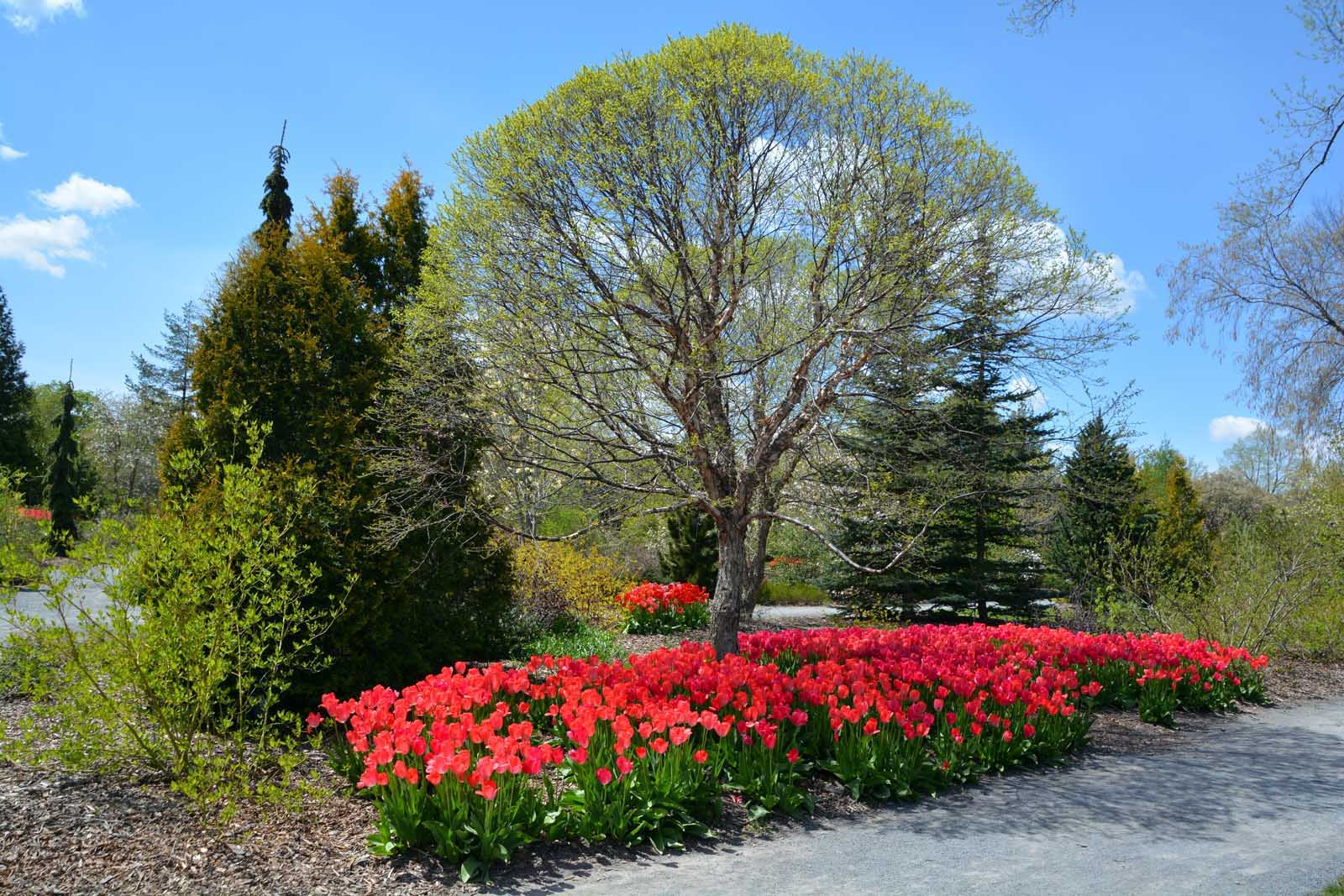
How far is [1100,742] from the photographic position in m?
6.56

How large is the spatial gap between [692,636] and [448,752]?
780 cm

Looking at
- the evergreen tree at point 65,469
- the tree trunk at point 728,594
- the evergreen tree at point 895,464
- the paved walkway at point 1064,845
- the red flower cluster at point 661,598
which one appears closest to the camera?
the paved walkway at point 1064,845

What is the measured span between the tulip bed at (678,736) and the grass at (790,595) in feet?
40.6

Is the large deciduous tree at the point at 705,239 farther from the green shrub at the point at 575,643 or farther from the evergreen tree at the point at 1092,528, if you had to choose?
the evergreen tree at the point at 1092,528

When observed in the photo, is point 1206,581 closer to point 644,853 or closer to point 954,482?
point 954,482

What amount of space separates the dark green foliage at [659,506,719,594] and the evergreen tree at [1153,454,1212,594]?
7617mm

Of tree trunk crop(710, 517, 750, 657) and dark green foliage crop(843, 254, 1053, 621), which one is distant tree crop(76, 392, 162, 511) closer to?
dark green foliage crop(843, 254, 1053, 621)

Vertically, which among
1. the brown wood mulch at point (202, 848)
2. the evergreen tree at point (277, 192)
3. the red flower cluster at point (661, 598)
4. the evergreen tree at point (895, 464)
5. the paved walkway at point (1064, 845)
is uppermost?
the evergreen tree at point (277, 192)

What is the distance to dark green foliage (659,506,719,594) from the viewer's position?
15.9 m

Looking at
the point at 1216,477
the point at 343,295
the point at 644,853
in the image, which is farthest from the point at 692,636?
the point at 1216,477

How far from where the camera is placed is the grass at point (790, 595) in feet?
65.1

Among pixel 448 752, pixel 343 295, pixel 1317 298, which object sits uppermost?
pixel 1317 298

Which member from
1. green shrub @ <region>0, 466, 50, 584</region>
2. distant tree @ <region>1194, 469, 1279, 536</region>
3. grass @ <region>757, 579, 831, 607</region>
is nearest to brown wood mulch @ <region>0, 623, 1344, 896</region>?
green shrub @ <region>0, 466, 50, 584</region>

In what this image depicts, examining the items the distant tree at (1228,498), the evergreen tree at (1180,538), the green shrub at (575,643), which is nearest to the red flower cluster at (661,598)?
the green shrub at (575,643)
